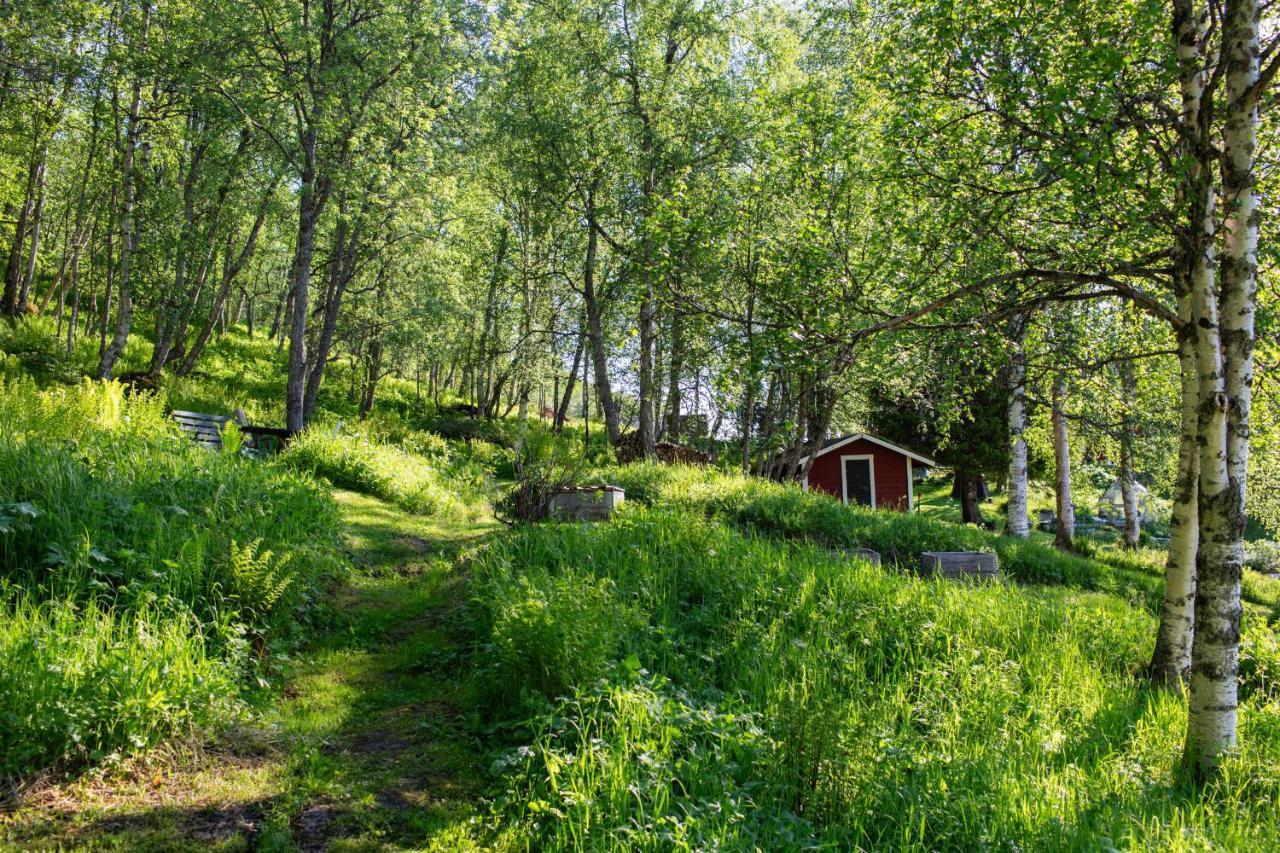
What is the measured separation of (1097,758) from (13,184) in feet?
81.8

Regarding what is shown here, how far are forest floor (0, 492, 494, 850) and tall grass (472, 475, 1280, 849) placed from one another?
338 millimetres

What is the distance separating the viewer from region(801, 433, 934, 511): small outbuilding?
83.4 feet

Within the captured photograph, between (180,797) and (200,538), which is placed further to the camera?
(200,538)

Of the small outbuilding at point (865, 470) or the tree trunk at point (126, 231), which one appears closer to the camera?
the tree trunk at point (126, 231)

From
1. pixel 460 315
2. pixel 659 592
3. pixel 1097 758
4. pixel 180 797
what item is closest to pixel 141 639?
pixel 180 797

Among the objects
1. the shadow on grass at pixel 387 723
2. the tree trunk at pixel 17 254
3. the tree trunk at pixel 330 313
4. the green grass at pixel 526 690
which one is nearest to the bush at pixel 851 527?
the green grass at pixel 526 690

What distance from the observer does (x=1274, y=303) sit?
7.05 m

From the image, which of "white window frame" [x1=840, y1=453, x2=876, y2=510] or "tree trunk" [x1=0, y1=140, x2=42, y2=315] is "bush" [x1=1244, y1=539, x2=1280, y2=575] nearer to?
"white window frame" [x1=840, y1=453, x2=876, y2=510]

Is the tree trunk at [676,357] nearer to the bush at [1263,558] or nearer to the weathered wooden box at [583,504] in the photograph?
the weathered wooden box at [583,504]

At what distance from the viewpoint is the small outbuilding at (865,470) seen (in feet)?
83.4

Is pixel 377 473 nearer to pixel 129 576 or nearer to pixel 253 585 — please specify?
→ pixel 253 585

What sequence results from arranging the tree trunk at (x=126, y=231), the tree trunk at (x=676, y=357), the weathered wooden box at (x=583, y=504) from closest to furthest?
the weathered wooden box at (x=583, y=504) → the tree trunk at (x=126, y=231) → the tree trunk at (x=676, y=357)

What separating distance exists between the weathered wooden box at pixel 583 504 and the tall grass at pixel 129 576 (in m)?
2.83

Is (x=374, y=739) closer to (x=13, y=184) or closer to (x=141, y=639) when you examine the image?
(x=141, y=639)
